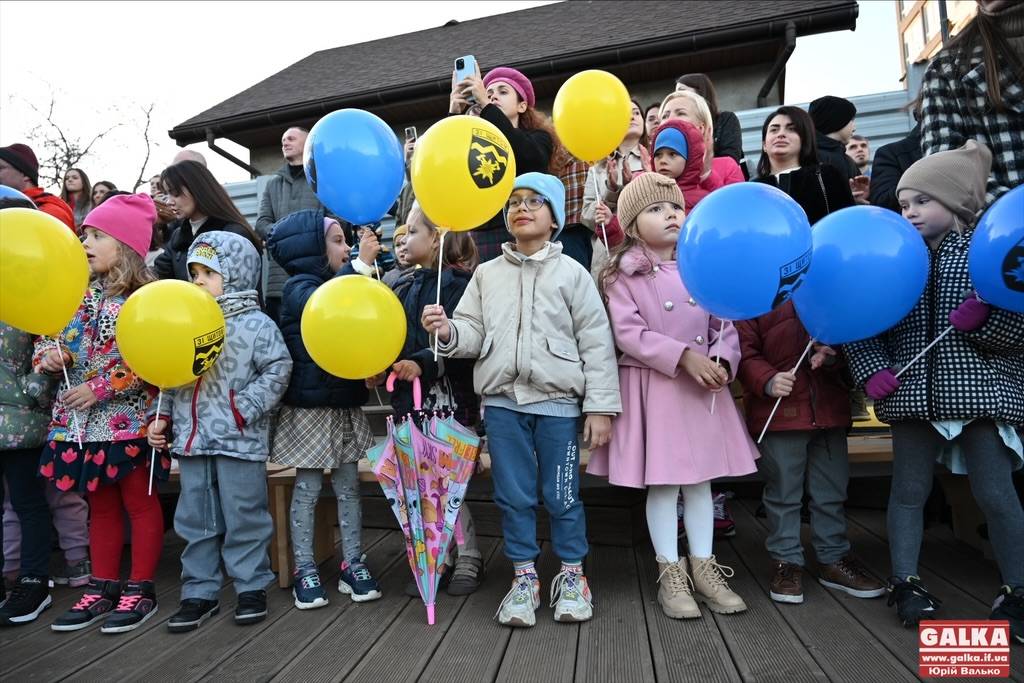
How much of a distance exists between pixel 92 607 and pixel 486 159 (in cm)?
235

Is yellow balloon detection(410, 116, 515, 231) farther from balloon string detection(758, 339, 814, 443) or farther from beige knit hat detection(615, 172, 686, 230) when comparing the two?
balloon string detection(758, 339, 814, 443)

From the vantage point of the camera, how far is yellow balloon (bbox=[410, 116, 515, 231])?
2.18m

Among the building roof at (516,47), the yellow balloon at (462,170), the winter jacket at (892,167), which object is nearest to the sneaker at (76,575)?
the yellow balloon at (462,170)

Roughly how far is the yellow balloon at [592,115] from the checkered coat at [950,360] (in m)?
1.32

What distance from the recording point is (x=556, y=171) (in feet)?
10.1

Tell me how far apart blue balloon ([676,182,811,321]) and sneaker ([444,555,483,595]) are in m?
1.48

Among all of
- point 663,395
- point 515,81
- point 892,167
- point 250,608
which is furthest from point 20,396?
point 892,167

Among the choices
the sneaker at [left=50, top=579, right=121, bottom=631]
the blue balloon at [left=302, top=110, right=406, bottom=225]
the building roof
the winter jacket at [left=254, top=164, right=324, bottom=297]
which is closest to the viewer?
the blue balloon at [left=302, top=110, right=406, bottom=225]

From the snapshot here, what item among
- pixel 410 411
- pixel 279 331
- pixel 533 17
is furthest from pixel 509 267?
pixel 533 17

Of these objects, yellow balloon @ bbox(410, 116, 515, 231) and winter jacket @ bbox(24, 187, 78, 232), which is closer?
yellow balloon @ bbox(410, 116, 515, 231)

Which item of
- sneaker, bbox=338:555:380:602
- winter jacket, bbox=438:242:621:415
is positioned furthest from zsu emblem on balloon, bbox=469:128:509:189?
sneaker, bbox=338:555:380:602

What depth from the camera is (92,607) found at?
101 inches

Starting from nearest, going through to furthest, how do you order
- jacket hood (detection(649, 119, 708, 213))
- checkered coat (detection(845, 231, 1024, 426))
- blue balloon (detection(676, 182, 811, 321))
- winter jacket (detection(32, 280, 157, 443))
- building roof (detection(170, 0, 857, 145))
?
1. blue balloon (detection(676, 182, 811, 321))
2. checkered coat (detection(845, 231, 1024, 426))
3. winter jacket (detection(32, 280, 157, 443))
4. jacket hood (detection(649, 119, 708, 213))
5. building roof (detection(170, 0, 857, 145))

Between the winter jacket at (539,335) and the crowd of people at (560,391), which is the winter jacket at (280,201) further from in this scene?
the winter jacket at (539,335)
